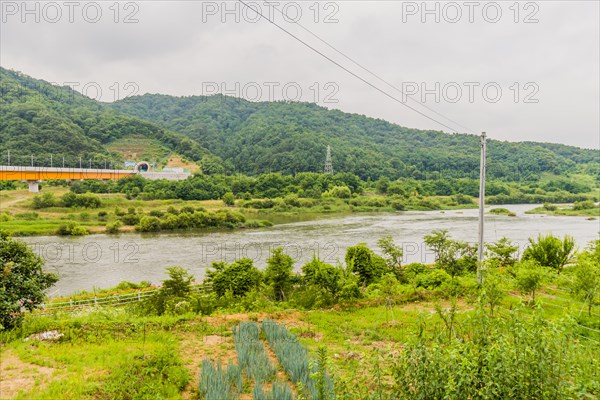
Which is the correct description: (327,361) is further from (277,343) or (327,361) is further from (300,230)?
(300,230)

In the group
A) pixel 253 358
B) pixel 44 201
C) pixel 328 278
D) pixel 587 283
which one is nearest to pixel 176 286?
pixel 328 278

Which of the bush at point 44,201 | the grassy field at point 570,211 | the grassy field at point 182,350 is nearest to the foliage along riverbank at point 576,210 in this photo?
the grassy field at point 570,211

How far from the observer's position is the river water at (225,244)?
85.0 feet

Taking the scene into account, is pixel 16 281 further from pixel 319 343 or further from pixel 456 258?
pixel 456 258

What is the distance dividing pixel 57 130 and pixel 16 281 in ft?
242

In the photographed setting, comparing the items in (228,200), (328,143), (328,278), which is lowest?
(328,278)

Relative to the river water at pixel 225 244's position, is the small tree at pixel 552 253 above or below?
above

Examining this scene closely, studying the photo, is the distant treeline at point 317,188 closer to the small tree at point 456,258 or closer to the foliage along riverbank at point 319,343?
the small tree at point 456,258

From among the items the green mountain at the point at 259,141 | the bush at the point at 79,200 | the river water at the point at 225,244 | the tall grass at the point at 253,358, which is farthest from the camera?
the green mountain at the point at 259,141

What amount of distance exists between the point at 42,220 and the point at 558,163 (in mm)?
108968

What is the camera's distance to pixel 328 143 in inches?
4151

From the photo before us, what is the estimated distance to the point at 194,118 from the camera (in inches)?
5256

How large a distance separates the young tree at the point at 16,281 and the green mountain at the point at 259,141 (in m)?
61.5

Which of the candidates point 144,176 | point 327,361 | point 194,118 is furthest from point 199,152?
point 327,361
